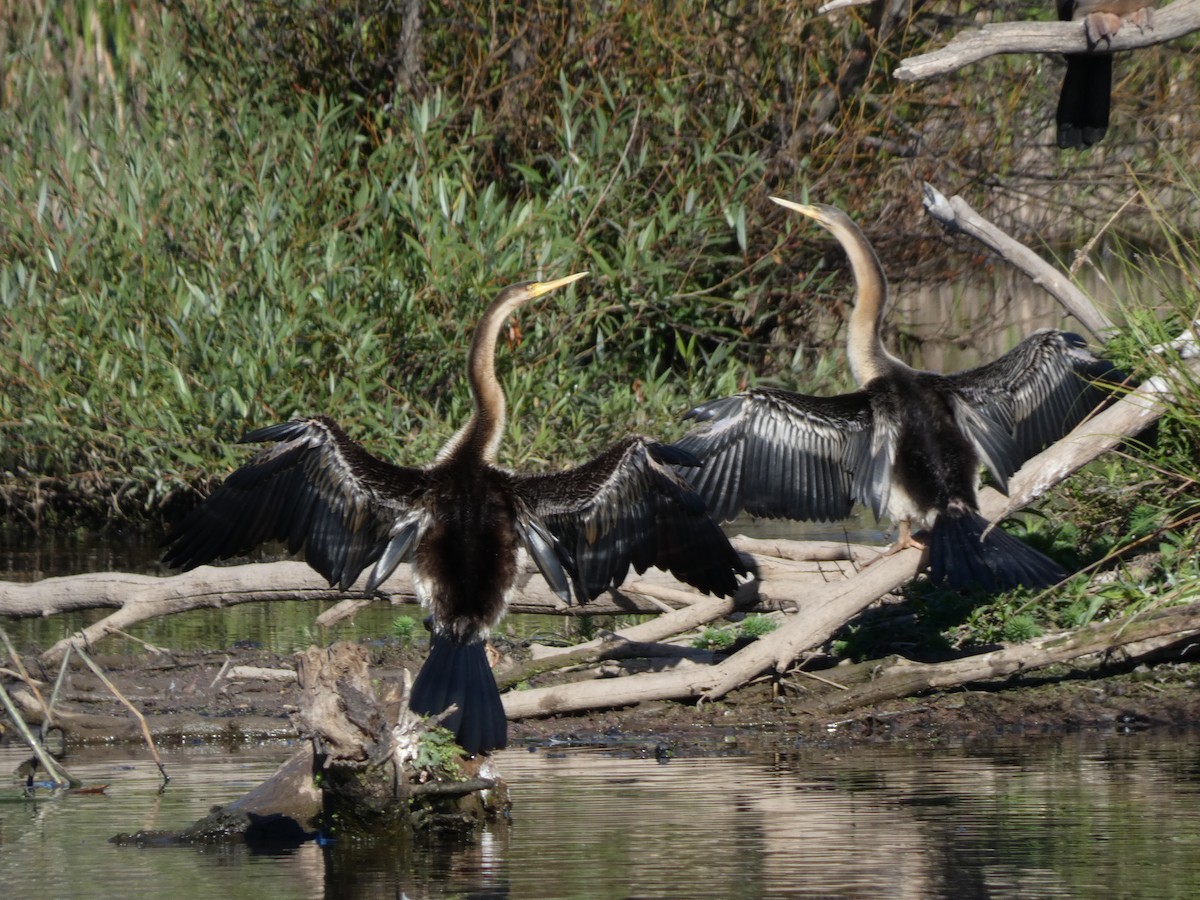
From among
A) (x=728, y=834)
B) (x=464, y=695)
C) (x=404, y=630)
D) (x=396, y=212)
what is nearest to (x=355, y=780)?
(x=464, y=695)

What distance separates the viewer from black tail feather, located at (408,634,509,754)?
4906 mm

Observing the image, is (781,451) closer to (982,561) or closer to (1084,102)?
(982,561)

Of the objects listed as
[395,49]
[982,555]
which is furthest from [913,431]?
[395,49]

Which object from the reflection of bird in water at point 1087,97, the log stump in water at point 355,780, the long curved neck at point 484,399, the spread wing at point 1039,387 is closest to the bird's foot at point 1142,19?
the reflection of bird in water at point 1087,97

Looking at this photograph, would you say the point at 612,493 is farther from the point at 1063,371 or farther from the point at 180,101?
the point at 180,101

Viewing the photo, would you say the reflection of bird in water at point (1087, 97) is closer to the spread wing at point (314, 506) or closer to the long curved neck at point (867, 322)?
the long curved neck at point (867, 322)

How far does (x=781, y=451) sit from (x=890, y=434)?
44 centimetres

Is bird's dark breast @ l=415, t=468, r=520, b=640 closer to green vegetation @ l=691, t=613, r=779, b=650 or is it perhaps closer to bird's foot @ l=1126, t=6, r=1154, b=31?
green vegetation @ l=691, t=613, r=779, b=650

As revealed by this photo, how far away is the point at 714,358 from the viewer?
10914mm

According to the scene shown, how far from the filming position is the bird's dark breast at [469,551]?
5.64 m

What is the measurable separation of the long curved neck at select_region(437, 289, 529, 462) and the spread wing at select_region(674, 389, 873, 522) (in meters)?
0.88

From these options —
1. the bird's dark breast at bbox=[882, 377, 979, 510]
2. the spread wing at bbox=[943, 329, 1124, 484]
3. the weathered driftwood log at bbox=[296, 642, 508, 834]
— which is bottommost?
the weathered driftwood log at bbox=[296, 642, 508, 834]

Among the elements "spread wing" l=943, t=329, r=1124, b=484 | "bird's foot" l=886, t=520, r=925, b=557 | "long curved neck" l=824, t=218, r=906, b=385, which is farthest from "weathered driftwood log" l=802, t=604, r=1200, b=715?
"long curved neck" l=824, t=218, r=906, b=385

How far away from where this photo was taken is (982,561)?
6.23 meters
